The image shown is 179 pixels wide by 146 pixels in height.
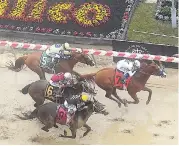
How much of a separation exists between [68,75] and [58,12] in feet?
17.6

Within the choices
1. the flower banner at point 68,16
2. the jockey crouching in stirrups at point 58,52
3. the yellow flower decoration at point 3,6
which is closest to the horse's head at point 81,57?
the jockey crouching in stirrups at point 58,52

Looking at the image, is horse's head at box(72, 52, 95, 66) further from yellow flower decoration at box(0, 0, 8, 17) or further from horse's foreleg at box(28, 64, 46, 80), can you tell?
yellow flower decoration at box(0, 0, 8, 17)

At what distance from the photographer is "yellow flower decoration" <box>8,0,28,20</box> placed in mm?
15398

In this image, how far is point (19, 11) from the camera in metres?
15.5

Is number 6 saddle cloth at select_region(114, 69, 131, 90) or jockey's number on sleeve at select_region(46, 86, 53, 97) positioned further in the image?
number 6 saddle cloth at select_region(114, 69, 131, 90)

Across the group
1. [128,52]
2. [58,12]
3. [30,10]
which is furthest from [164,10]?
[30,10]

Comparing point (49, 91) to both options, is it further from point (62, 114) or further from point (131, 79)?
point (131, 79)

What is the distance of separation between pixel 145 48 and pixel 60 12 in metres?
3.47

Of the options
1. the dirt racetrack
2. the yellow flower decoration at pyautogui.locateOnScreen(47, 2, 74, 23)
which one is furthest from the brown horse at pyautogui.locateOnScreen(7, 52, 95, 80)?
the yellow flower decoration at pyautogui.locateOnScreen(47, 2, 74, 23)

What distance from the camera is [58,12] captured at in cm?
1523

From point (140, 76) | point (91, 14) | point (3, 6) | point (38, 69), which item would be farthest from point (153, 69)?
point (3, 6)

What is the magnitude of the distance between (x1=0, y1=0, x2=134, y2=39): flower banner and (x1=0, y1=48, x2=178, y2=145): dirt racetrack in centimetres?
280

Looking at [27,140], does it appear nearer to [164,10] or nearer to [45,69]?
[45,69]

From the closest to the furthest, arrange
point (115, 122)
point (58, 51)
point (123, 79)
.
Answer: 1. point (123, 79)
2. point (115, 122)
3. point (58, 51)
